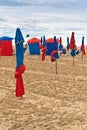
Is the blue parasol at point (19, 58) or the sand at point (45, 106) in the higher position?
the blue parasol at point (19, 58)

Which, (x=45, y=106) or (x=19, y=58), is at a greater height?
(x=19, y=58)

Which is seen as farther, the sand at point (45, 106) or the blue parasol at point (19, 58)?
the blue parasol at point (19, 58)

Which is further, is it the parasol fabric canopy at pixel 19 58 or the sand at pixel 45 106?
the parasol fabric canopy at pixel 19 58

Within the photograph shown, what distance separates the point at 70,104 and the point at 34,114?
70.2 inches

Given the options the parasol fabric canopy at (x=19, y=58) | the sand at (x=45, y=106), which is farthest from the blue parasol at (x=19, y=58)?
the sand at (x=45, y=106)

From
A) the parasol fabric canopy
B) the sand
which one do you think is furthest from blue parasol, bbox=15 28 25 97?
the sand

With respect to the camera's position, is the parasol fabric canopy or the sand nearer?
the sand

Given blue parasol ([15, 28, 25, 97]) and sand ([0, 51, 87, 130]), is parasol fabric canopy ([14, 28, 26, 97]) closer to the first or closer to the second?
blue parasol ([15, 28, 25, 97])

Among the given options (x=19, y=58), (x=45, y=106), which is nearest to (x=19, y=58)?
(x=19, y=58)

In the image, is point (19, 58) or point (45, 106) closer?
point (45, 106)

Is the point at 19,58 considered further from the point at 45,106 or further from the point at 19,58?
the point at 45,106

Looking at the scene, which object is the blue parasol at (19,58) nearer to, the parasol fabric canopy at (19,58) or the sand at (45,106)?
the parasol fabric canopy at (19,58)

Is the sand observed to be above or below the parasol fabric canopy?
below

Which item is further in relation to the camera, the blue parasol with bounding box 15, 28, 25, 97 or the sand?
the blue parasol with bounding box 15, 28, 25, 97
